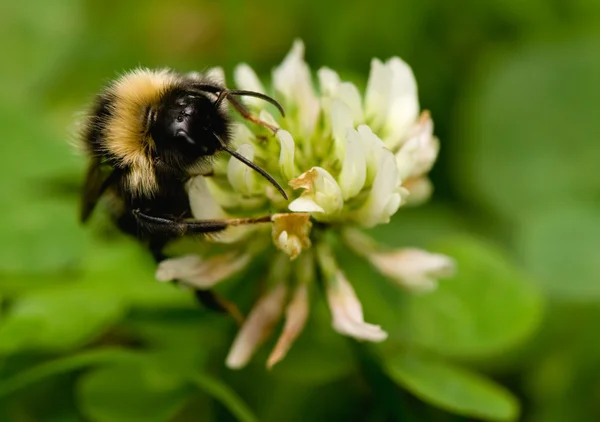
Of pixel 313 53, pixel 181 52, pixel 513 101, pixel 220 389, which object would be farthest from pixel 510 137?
pixel 220 389

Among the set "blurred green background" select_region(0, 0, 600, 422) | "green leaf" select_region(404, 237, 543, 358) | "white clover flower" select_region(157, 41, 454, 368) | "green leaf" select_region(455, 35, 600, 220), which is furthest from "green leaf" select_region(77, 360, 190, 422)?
"green leaf" select_region(455, 35, 600, 220)

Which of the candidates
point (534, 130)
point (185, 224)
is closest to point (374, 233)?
point (534, 130)

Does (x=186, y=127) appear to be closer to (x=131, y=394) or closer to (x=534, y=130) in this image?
(x=131, y=394)

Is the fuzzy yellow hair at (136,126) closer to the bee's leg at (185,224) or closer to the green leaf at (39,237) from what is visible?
the bee's leg at (185,224)

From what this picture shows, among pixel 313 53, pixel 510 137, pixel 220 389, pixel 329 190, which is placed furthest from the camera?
pixel 313 53

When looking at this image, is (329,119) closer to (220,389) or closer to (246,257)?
(246,257)

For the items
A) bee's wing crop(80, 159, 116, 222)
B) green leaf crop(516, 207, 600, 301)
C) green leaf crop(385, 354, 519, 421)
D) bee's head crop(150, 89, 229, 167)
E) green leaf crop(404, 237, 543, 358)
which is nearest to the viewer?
bee's head crop(150, 89, 229, 167)

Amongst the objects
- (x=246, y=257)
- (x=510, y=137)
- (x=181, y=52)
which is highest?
(x=246, y=257)

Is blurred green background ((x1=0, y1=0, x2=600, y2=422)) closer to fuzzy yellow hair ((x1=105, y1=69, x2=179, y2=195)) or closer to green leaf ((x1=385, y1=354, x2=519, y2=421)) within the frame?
green leaf ((x1=385, y1=354, x2=519, y2=421))
